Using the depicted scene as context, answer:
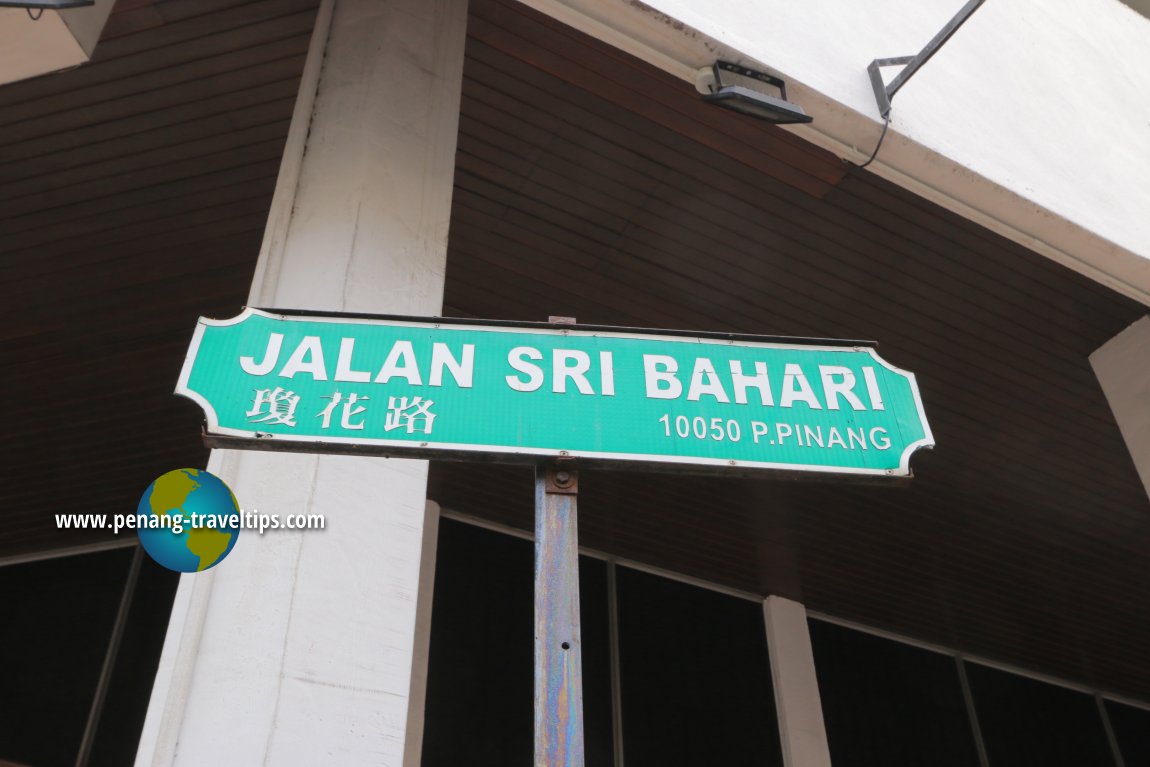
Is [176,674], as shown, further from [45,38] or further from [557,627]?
[45,38]

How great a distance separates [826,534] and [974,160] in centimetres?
384

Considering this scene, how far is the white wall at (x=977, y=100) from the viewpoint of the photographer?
4680 millimetres

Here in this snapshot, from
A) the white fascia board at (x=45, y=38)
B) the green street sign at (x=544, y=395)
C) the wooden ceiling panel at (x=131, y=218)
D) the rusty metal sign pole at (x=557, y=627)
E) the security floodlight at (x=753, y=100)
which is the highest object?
the wooden ceiling panel at (x=131, y=218)

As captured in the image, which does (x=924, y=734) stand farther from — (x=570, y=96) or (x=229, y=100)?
(x=229, y=100)

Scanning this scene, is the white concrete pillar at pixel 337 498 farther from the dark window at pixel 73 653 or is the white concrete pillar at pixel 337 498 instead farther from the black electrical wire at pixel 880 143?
the dark window at pixel 73 653

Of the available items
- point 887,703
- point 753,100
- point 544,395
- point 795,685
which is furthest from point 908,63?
point 887,703

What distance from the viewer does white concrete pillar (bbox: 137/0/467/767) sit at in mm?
3014

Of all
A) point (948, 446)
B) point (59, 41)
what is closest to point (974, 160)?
point (948, 446)

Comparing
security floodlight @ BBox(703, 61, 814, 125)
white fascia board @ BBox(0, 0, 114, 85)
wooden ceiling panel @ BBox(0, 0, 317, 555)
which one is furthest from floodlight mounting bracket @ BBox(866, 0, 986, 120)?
white fascia board @ BBox(0, 0, 114, 85)

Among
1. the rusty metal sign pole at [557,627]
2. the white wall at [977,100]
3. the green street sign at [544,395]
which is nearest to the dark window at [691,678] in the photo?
the white wall at [977,100]

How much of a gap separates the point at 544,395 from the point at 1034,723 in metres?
9.68

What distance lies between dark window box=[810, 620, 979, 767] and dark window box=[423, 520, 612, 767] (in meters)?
2.24

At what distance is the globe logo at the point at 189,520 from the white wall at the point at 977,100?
2.33 metres

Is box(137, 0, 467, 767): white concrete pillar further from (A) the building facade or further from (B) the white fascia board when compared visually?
(B) the white fascia board
